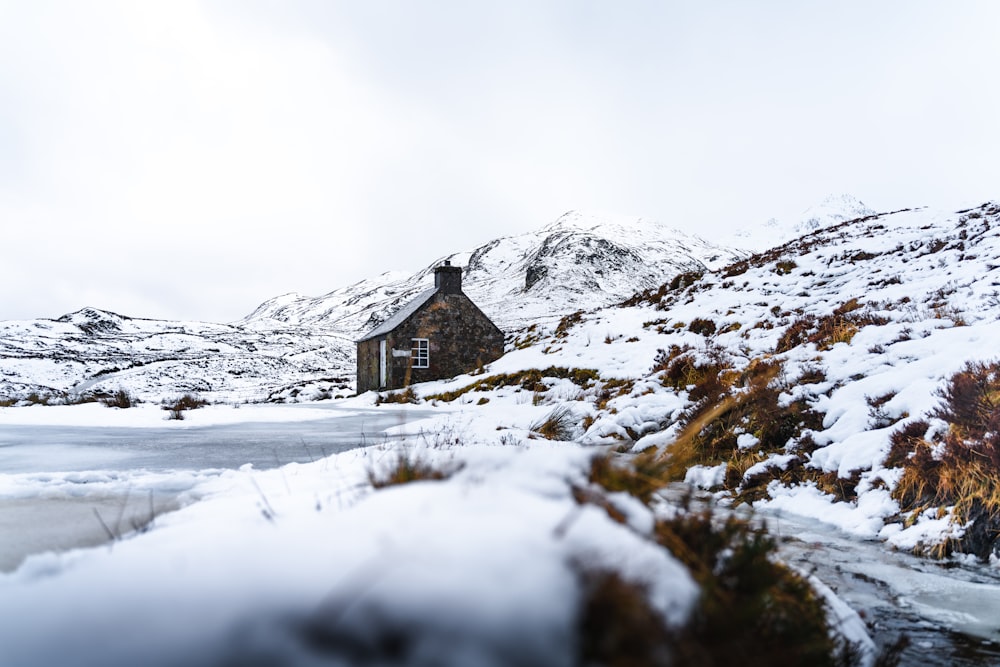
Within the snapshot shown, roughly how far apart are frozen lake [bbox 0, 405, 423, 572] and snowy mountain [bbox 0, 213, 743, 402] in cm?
1452

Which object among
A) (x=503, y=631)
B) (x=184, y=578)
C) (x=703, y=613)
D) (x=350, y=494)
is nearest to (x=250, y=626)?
(x=184, y=578)

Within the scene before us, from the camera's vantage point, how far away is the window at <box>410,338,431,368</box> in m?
24.5

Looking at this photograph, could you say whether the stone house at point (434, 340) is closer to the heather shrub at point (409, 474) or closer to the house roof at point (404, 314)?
the house roof at point (404, 314)

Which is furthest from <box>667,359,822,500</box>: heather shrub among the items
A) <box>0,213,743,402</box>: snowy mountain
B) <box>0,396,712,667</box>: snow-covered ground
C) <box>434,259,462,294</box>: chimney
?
<box>0,213,743,402</box>: snowy mountain

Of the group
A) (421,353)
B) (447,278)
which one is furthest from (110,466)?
(447,278)

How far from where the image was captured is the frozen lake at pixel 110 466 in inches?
118

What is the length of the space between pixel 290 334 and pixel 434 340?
2662 cm

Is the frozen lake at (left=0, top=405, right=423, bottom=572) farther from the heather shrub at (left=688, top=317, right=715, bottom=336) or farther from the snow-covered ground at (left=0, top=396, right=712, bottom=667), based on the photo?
the heather shrub at (left=688, top=317, right=715, bottom=336)

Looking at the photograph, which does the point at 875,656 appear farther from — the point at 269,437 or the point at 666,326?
the point at 666,326

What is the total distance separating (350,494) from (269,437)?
6.10 meters

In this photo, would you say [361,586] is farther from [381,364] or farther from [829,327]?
[381,364]

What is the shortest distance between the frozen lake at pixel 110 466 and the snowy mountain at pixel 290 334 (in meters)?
14.5

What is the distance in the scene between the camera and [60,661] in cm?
130

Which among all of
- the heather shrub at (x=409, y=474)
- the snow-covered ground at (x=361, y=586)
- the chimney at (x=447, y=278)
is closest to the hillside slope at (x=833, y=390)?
the heather shrub at (x=409, y=474)
